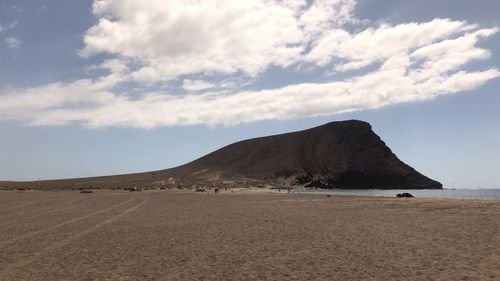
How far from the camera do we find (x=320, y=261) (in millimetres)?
15273

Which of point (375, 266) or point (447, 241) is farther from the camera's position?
point (447, 241)

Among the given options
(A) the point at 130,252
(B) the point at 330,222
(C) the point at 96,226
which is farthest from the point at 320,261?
(C) the point at 96,226

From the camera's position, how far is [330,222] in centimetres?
2931

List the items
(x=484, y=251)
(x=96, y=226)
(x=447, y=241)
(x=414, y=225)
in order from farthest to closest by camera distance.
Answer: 1. (x=96, y=226)
2. (x=414, y=225)
3. (x=447, y=241)
4. (x=484, y=251)

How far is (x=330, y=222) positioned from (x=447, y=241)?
1042 centimetres

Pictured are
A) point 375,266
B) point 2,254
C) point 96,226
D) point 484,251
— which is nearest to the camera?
point 375,266

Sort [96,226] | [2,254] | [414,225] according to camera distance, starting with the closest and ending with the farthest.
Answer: [2,254], [414,225], [96,226]

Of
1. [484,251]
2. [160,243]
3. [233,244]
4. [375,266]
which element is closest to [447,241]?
[484,251]

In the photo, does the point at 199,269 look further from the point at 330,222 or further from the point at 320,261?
the point at 330,222

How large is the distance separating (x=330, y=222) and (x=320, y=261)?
47.2ft

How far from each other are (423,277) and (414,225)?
14.9 metres

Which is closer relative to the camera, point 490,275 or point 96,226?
point 490,275

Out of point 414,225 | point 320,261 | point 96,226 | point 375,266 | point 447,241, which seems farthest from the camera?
point 96,226

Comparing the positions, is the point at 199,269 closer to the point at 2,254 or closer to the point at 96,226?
the point at 2,254
